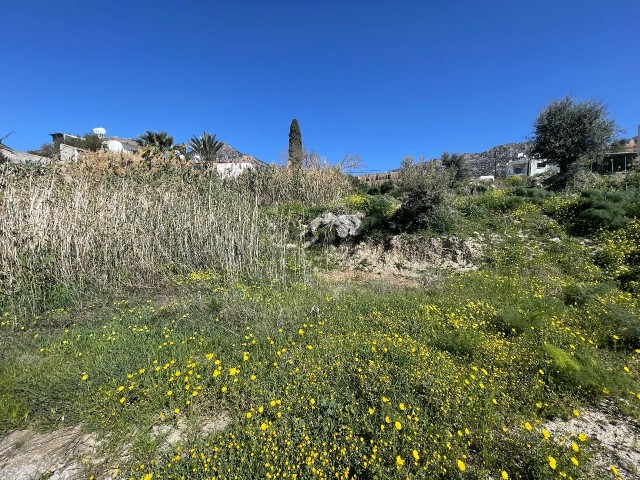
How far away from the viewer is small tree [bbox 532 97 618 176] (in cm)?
1153

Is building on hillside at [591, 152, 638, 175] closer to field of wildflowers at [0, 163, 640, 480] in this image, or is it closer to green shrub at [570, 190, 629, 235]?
green shrub at [570, 190, 629, 235]

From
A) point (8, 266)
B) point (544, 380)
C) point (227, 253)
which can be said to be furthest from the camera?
point (227, 253)

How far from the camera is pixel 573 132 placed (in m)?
11.6

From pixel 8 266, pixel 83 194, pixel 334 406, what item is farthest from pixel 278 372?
pixel 83 194

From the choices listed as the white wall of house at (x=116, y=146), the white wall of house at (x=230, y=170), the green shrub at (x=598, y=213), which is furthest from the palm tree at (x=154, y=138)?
the green shrub at (x=598, y=213)

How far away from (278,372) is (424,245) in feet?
18.0

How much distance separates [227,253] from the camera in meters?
6.31

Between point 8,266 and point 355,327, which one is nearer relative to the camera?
point 355,327

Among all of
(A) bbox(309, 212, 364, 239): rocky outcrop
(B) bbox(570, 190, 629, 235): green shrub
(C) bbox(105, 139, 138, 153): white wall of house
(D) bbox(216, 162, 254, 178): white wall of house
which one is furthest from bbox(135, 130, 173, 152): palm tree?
(B) bbox(570, 190, 629, 235): green shrub

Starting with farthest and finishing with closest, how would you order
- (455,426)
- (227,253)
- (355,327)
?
(227,253)
(355,327)
(455,426)

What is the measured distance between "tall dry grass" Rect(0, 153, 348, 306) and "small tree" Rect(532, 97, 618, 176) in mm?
11677

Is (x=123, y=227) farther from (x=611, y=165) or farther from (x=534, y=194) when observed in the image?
(x=611, y=165)

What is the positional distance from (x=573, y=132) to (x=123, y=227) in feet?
49.7

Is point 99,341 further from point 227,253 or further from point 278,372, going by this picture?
point 227,253
